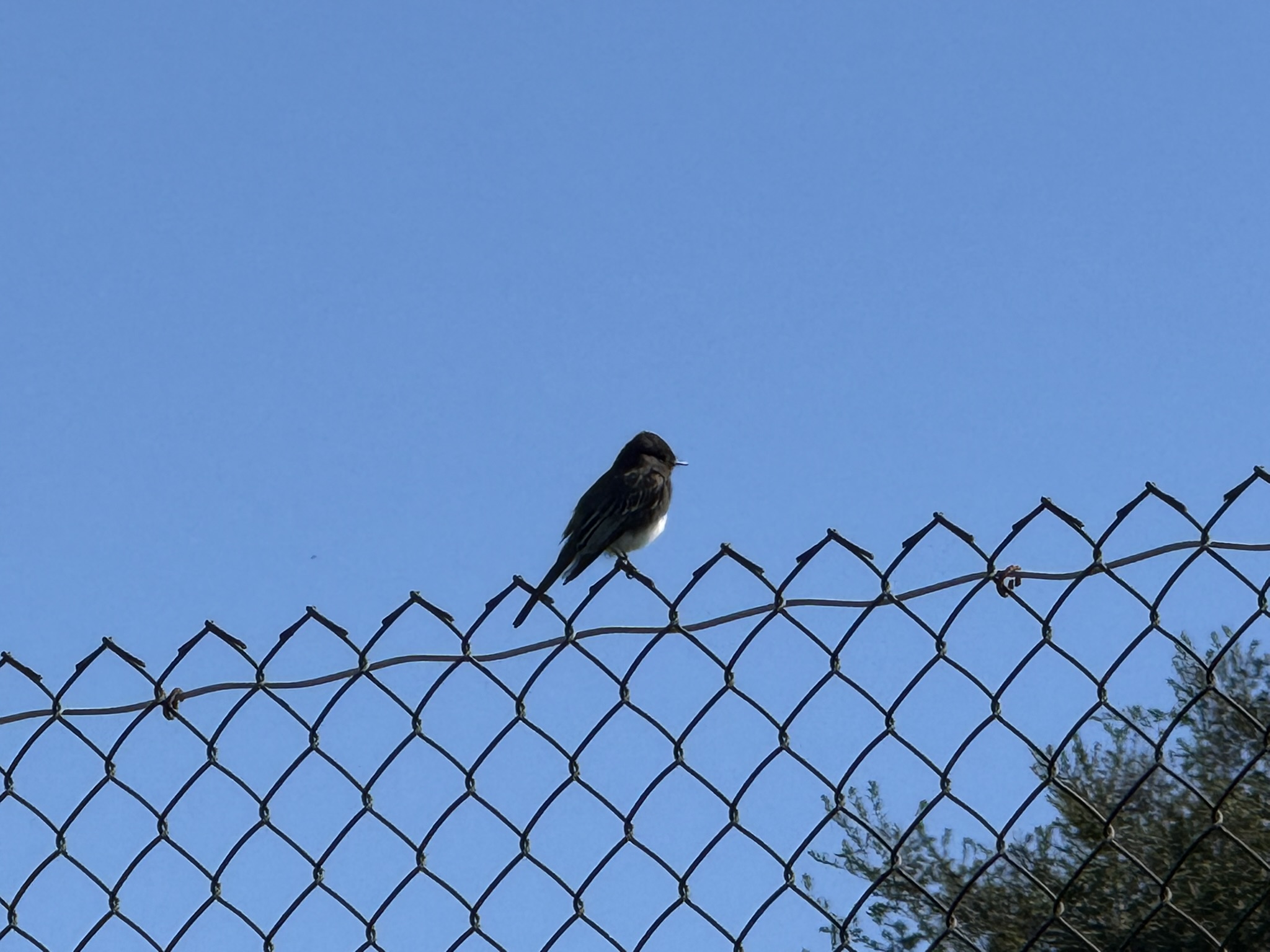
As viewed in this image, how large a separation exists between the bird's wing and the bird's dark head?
28cm

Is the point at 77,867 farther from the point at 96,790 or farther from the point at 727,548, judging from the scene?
the point at 727,548

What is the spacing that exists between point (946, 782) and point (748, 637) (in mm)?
444

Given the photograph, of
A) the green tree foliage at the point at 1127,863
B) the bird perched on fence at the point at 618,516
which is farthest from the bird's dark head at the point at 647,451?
the green tree foliage at the point at 1127,863

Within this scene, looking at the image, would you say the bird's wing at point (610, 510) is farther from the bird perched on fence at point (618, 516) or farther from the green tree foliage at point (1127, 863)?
the green tree foliage at point (1127, 863)

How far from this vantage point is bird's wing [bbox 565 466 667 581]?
27.3 feet

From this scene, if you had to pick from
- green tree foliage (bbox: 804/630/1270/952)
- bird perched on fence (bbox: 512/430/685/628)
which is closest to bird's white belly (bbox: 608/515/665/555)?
bird perched on fence (bbox: 512/430/685/628)

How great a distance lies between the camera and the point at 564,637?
3.16 m

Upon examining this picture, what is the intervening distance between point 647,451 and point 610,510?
3.04 feet

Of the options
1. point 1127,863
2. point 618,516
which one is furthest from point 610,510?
point 1127,863

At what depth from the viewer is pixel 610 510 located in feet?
27.9

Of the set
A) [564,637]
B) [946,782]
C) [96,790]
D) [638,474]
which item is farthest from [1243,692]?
[638,474]

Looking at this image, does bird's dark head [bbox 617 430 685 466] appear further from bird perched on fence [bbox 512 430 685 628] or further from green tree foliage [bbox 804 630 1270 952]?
green tree foliage [bbox 804 630 1270 952]

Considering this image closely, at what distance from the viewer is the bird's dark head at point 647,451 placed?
930 centimetres

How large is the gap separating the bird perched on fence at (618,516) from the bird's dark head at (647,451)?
0.04 m
